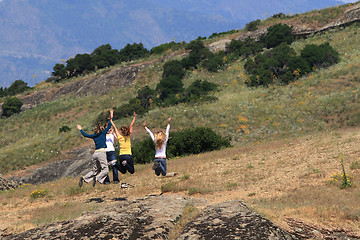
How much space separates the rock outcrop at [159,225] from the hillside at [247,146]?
0.85 meters

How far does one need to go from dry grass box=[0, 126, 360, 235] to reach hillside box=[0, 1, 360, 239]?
0.13ft

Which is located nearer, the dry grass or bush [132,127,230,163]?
the dry grass

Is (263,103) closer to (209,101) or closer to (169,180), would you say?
(209,101)

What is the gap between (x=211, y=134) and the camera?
25.0m

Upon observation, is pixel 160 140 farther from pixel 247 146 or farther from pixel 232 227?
pixel 247 146

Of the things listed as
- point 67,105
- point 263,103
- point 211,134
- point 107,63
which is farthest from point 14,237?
point 107,63

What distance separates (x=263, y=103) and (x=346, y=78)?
9.39 m

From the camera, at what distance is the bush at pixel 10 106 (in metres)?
67.1

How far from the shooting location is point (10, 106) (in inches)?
2655

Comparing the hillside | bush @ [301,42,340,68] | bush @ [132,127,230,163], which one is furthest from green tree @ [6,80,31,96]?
bush @ [132,127,230,163]

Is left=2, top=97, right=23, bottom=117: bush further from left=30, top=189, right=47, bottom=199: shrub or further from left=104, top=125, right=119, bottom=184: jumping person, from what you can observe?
left=104, top=125, right=119, bottom=184: jumping person

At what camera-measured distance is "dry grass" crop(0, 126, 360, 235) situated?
8469 millimetres

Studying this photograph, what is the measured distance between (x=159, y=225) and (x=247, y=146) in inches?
624

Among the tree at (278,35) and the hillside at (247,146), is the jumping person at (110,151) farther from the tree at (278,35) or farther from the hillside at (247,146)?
the tree at (278,35)
